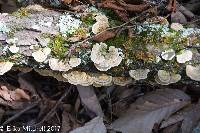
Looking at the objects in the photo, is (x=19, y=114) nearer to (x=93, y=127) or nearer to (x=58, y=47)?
(x=93, y=127)

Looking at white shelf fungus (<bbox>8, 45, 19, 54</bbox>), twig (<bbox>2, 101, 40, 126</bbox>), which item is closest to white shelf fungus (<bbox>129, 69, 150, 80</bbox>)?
white shelf fungus (<bbox>8, 45, 19, 54</bbox>)

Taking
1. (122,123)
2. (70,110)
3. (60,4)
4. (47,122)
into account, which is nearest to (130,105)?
(122,123)

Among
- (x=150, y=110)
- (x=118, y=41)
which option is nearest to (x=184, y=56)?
(x=118, y=41)

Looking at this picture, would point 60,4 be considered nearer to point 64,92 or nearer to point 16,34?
point 16,34

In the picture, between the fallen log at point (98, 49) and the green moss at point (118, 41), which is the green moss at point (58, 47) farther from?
the green moss at point (118, 41)

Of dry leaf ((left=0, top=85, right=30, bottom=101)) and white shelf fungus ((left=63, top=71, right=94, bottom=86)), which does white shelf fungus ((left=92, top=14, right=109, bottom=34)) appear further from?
dry leaf ((left=0, top=85, right=30, bottom=101))

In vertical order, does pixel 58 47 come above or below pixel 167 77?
above
